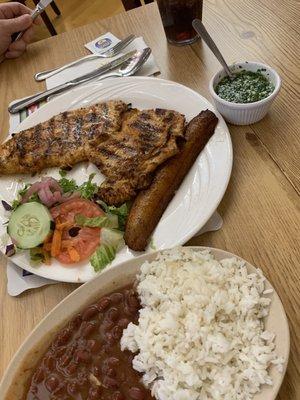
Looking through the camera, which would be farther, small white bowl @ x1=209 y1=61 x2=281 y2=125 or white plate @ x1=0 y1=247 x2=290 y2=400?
small white bowl @ x1=209 y1=61 x2=281 y2=125

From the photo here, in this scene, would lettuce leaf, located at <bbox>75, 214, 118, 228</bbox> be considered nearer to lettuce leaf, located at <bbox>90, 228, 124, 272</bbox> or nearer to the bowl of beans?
lettuce leaf, located at <bbox>90, 228, 124, 272</bbox>

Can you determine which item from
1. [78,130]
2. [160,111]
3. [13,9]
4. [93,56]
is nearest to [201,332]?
[160,111]

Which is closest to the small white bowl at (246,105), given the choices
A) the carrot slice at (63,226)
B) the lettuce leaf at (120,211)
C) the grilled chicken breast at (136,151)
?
the grilled chicken breast at (136,151)

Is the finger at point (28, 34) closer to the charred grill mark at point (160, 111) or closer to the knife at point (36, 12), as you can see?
the knife at point (36, 12)

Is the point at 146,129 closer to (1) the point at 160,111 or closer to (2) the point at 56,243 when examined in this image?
(1) the point at 160,111

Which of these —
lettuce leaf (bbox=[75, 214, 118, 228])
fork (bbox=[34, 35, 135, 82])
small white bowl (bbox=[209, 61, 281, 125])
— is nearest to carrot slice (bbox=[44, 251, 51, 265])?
lettuce leaf (bbox=[75, 214, 118, 228])

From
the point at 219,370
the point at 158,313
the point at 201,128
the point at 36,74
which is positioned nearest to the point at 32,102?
the point at 36,74

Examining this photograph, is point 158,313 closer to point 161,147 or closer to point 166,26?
point 161,147

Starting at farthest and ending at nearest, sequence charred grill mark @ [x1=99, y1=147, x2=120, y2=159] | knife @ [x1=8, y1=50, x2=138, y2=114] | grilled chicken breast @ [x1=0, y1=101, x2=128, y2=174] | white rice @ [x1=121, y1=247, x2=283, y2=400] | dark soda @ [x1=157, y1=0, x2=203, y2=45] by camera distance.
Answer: knife @ [x1=8, y1=50, x2=138, y2=114]
dark soda @ [x1=157, y1=0, x2=203, y2=45]
grilled chicken breast @ [x1=0, y1=101, x2=128, y2=174]
charred grill mark @ [x1=99, y1=147, x2=120, y2=159]
white rice @ [x1=121, y1=247, x2=283, y2=400]
